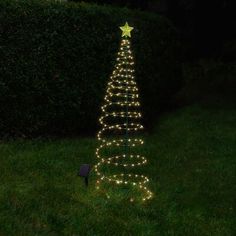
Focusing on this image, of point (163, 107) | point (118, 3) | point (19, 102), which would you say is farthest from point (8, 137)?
point (118, 3)

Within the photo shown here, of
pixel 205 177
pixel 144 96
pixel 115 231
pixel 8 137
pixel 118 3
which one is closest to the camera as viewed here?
pixel 115 231

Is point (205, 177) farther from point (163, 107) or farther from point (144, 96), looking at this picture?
point (163, 107)

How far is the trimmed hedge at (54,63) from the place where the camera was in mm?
12617

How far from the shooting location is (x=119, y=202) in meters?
9.41

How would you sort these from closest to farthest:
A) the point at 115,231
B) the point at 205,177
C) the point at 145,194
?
the point at 115,231 → the point at 145,194 → the point at 205,177

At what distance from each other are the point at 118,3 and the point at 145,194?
553 inches

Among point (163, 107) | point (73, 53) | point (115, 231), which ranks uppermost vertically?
point (73, 53)

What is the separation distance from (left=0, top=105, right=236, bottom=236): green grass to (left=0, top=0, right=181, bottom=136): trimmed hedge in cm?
59

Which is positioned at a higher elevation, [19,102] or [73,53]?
[73,53]

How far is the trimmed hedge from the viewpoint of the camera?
12.6m

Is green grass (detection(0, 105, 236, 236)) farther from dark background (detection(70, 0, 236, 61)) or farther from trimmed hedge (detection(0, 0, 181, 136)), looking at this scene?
dark background (detection(70, 0, 236, 61))

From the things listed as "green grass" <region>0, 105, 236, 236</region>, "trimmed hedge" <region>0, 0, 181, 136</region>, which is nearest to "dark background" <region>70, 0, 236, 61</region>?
"trimmed hedge" <region>0, 0, 181, 136</region>

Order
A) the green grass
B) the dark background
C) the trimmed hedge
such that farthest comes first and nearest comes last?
the dark background < the trimmed hedge < the green grass

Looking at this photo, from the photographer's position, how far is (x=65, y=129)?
525 inches
